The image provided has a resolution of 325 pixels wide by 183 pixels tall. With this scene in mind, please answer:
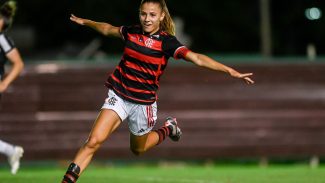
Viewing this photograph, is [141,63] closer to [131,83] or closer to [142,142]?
[131,83]

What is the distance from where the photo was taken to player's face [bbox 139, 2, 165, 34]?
11.1 meters

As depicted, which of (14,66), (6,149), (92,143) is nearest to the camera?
(92,143)

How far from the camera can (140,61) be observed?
1112cm

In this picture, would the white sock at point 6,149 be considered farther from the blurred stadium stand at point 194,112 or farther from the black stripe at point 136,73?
the black stripe at point 136,73

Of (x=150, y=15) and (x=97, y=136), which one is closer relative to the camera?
(x=97, y=136)

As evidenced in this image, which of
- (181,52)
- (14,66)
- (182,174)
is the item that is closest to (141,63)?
(181,52)

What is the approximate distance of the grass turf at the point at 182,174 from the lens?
13.4m

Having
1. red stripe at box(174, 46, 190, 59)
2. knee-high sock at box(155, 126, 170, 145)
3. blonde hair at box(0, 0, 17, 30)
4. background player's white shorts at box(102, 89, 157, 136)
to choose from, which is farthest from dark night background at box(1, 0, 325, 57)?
red stripe at box(174, 46, 190, 59)

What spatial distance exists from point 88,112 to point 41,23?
29055 millimetres

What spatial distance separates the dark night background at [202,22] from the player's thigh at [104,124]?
30.9 m

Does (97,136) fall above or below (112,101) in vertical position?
below

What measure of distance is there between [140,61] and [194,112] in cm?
607

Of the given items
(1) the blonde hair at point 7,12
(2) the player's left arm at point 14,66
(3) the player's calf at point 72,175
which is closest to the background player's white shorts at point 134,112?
(3) the player's calf at point 72,175

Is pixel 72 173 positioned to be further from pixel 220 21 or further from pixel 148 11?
pixel 220 21
